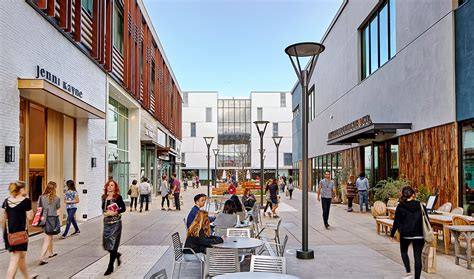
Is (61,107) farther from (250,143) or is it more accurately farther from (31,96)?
(250,143)

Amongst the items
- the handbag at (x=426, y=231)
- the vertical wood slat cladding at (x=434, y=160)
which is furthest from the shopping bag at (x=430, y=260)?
the vertical wood slat cladding at (x=434, y=160)

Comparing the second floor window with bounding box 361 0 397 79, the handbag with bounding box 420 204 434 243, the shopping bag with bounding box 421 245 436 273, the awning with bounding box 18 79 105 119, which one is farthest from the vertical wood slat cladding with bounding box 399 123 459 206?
the awning with bounding box 18 79 105 119

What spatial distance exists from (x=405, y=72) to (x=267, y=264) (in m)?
14.2

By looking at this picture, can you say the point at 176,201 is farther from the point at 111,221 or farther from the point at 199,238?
the point at 199,238

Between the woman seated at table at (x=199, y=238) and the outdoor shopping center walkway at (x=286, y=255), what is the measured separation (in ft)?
3.07

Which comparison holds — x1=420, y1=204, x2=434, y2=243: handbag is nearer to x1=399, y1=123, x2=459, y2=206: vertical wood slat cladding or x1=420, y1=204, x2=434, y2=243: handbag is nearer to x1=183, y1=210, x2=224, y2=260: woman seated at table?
x1=183, y1=210, x2=224, y2=260: woman seated at table

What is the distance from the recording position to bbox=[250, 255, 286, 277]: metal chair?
5445mm

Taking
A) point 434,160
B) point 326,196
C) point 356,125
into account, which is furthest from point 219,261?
point 356,125

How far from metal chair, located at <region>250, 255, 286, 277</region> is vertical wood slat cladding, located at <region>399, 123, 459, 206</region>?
374 inches

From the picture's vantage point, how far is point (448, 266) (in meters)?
8.78

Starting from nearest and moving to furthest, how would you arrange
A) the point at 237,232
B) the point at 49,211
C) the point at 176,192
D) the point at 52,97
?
the point at 237,232
the point at 49,211
the point at 52,97
the point at 176,192

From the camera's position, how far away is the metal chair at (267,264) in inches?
214

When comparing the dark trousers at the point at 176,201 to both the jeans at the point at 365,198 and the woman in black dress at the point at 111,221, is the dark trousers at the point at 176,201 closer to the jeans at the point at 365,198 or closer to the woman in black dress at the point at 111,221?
the jeans at the point at 365,198

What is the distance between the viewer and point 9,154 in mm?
10211
